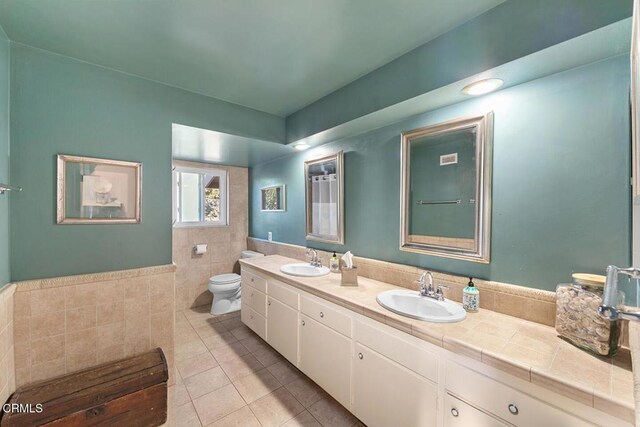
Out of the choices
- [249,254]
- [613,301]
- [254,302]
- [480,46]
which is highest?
[480,46]

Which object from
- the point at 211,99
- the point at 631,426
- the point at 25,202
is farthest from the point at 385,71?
the point at 25,202

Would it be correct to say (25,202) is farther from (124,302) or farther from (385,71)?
(385,71)

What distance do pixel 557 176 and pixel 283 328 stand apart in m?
2.19

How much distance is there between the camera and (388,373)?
138 cm

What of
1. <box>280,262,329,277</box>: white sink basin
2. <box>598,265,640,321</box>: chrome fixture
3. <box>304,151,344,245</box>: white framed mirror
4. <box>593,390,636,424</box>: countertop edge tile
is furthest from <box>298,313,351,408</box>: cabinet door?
<box>598,265,640,321</box>: chrome fixture

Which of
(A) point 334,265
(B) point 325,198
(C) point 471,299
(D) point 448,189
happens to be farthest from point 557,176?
(B) point 325,198

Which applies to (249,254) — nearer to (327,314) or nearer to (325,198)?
(325,198)

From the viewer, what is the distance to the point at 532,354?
102 centimetres

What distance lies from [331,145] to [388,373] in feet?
6.59

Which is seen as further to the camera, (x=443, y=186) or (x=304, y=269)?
(x=304, y=269)

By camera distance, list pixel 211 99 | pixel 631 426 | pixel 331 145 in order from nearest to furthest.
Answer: pixel 631 426 < pixel 211 99 < pixel 331 145

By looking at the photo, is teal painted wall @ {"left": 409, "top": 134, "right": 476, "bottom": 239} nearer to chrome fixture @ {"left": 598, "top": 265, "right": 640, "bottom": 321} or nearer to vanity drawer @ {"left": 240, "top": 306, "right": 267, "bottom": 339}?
chrome fixture @ {"left": 598, "top": 265, "right": 640, "bottom": 321}

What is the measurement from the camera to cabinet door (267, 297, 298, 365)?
2.07m

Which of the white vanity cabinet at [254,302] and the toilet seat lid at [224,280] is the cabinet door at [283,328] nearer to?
the white vanity cabinet at [254,302]
